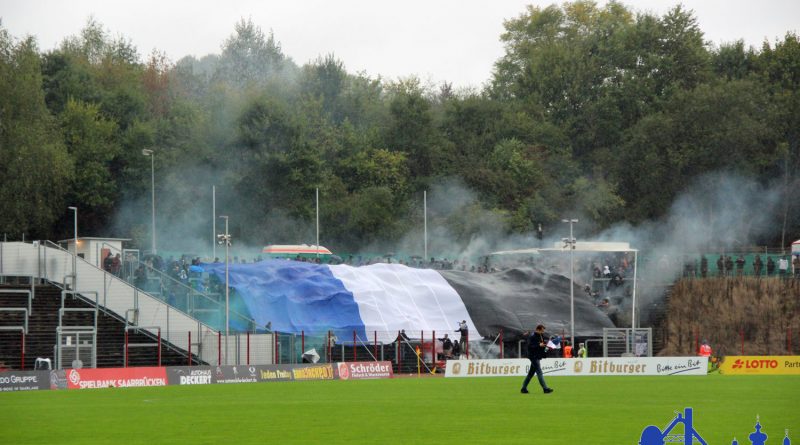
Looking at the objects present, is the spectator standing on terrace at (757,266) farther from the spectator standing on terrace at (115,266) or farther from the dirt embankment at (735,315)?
the spectator standing on terrace at (115,266)

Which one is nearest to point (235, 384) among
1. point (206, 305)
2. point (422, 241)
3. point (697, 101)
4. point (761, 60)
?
point (206, 305)

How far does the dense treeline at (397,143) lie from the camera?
311ft

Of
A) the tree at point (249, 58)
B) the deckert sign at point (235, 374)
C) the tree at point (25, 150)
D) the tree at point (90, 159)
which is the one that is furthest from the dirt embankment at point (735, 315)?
the tree at point (249, 58)

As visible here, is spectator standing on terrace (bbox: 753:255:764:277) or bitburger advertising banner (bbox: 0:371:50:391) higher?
spectator standing on terrace (bbox: 753:255:764:277)

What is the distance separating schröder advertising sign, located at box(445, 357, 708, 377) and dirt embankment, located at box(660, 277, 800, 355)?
55.3ft

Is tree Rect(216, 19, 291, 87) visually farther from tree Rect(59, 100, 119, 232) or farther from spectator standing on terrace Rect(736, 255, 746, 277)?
spectator standing on terrace Rect(736, 255, 746, 277)

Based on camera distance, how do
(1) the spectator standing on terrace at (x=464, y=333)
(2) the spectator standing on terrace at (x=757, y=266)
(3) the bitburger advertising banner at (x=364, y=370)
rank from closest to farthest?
(3) the bitburger advertising banner at (x=364, y=370) < (1) the spectator standing on terrace at (x=464, y=333) < (2) the spectator standing on terrace at (x=757, y=266)

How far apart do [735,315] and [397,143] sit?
43.0 metres

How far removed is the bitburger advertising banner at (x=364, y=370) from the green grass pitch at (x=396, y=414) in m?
10.2

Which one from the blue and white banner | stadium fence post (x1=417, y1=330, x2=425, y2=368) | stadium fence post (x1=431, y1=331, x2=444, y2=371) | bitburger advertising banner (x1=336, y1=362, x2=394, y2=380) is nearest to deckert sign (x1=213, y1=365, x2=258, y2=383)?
bitburger advertising banner (x1=336, y1=362, x2=394, y2=380)

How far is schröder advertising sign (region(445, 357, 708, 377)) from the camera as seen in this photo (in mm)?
54156

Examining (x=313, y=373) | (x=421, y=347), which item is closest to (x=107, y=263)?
(x=313, y=373)

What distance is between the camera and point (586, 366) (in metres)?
55.4

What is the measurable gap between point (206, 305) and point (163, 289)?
235 cm
